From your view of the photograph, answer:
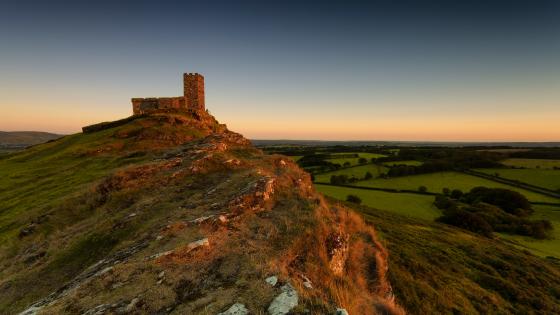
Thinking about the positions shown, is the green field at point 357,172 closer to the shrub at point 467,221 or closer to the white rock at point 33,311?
the shrub at point 467,221

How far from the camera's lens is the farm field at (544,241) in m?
45.8

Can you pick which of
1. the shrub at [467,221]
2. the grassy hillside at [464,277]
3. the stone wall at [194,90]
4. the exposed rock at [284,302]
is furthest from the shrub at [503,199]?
the exposed rock at [284,302]

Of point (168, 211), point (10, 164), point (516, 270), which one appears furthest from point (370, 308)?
point (10, 164)

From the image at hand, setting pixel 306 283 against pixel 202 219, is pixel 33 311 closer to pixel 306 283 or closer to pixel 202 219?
pixel 202 219

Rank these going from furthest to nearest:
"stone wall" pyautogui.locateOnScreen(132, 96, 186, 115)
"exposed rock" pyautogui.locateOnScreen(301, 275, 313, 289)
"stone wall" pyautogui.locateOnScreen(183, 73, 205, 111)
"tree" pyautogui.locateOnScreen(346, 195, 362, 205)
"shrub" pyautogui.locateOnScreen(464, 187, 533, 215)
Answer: "tree" pyautogui.locateOnScreen(346, 195, 362, 205) < "shrub" pyautogui.locateOnScreen(464, 187, 533, 215) < "stone wall" pyautogui.locateOnScreen(132, 96, 186, 115) < "stone wall" pyautogui.locateOnScreen(183, 73, 205, 111) < "exposed rock" pyautogui.locateOnScreen(301, 275, 313, 289)

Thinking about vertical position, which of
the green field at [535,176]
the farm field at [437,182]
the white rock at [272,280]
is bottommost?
the farm field at [437,182]

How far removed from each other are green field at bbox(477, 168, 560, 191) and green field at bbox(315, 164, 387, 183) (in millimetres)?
38968

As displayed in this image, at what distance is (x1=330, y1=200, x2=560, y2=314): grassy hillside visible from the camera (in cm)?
2209

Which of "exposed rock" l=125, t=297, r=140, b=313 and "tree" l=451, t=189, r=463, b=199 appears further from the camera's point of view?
"tree" l=451, t=189, r=463, b=199

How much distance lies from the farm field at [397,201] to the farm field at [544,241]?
50.3 ft

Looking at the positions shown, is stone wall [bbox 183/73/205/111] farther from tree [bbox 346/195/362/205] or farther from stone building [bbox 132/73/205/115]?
tree [bbox 346/195/362/205]

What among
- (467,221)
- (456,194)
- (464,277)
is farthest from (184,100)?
(456,194)

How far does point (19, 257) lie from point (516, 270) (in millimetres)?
46809

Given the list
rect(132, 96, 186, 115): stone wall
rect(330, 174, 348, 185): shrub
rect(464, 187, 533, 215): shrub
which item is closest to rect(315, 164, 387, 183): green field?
rect(330, 174, 348, 185): shrub
